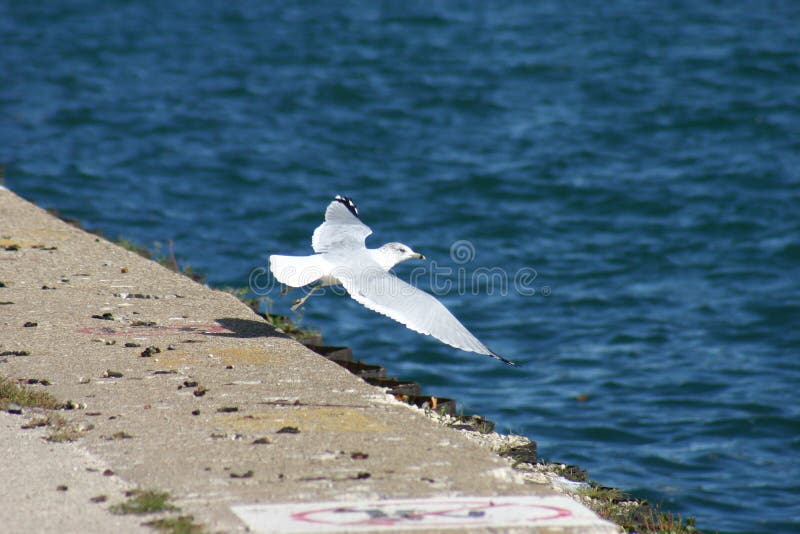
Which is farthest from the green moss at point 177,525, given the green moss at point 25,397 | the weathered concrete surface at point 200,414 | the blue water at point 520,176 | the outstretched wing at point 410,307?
the blue water at point 520,176

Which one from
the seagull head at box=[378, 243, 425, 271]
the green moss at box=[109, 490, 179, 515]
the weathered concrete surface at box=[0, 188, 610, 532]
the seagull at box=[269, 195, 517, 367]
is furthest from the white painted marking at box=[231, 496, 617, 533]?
the seagull head at box=[378, 243, 425, 271]

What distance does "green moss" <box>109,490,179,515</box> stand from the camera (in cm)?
396

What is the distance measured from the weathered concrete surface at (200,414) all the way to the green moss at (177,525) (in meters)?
0.07

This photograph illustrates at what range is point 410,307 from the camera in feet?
20.2

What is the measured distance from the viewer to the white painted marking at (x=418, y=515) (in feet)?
12.6

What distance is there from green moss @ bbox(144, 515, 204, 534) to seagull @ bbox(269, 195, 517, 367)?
2230 millimetres

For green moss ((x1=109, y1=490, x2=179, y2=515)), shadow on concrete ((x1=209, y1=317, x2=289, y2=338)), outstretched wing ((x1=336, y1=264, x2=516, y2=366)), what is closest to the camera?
green moss ((x1=109, y1=490, x2=179, y2=515))

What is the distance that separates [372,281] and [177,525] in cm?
270

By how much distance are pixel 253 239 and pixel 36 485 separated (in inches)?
440

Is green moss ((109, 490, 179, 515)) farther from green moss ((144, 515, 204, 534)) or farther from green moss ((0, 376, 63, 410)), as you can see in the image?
green moss ((0, 376, 63, 410))

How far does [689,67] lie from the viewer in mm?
23484

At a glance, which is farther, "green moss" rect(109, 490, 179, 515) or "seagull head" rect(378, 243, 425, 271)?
"seagull head" rect(378, 243, 425, 271)

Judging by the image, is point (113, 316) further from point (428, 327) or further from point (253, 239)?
point (253, 239)

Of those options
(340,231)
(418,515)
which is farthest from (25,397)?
(340,231)
